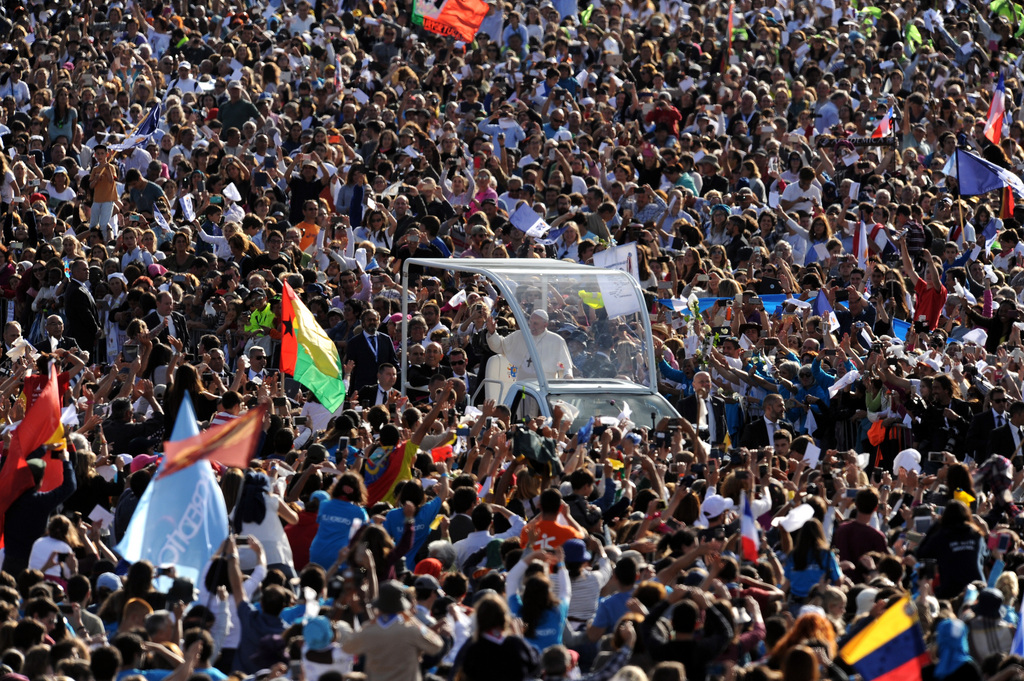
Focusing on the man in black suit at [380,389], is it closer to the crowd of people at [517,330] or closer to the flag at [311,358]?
the crowd of people at [517,330]

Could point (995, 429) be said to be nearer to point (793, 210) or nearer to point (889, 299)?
point (889, 299)

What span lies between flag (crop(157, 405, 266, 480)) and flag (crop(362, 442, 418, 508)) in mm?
2853

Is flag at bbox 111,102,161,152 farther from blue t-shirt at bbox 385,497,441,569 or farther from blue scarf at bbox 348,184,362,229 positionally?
blue t-shirt at bbox 385,497,441,569

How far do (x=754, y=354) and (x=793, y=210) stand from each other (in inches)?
176

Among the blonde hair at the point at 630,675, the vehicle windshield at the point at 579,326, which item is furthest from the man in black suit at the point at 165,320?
the blonde hair at the point at 630,675

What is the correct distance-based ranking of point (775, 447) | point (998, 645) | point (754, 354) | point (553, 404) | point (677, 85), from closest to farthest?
1. point (998, 645)
2. point (775, 447)
3. point (553, 404)
4. point (754, 354)
5. point (677, 85)

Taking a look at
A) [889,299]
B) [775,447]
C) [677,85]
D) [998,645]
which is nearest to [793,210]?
[889,299]

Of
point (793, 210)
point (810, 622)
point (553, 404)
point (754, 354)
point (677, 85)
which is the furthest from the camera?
point (677, 85)

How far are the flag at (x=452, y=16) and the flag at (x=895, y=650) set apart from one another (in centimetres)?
1817

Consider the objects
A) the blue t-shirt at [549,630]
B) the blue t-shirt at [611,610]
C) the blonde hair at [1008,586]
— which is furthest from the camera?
the blonde hair at [1008,586]

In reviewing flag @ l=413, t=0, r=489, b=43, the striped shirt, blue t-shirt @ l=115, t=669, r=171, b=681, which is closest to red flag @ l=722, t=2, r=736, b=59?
flag @ l=413, t=0, r=489, b=43

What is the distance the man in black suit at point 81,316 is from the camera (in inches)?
696

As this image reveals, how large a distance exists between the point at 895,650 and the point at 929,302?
34.6 ft

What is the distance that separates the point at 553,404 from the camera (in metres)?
15.9
